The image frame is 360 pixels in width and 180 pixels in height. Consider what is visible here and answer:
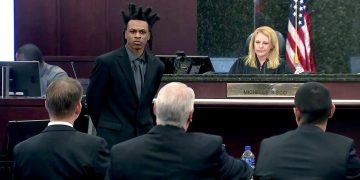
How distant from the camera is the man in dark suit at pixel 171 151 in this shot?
4.18 metres

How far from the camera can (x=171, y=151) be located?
4.20 metres

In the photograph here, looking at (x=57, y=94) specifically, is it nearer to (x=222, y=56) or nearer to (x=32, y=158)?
(x=32, y=158)

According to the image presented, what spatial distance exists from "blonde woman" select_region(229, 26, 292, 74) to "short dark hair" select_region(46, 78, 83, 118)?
3.62 meters

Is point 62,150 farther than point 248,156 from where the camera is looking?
No

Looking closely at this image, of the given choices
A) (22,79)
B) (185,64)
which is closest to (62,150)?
(185,64)

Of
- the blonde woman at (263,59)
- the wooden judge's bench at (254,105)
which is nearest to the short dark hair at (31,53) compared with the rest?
the wooden judge's bench at (254,105)

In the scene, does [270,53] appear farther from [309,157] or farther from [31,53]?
[309,157]

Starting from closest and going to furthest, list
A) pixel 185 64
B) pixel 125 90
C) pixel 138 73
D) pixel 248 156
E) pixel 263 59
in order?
pixel 125 90, pixel 138 73, pixel 248 156, pixel 185 64, pixel 263 59

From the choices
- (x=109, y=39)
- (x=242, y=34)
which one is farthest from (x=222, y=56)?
(x=109, y=39)

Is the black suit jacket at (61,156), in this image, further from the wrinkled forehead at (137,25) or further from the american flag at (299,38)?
the american flag at (299,38)

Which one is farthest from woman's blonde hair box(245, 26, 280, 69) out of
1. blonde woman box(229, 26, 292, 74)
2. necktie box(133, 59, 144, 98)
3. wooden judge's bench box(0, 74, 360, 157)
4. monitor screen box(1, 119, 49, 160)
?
monitor screen box(1, 119, 49, 160)

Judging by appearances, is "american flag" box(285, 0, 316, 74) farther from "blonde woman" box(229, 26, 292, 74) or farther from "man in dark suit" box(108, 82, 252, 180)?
"man in dark suit" box(108, 82, 252, 180)

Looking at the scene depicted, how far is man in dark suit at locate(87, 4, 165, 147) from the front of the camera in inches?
246

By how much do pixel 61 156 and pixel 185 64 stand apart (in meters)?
3.64
